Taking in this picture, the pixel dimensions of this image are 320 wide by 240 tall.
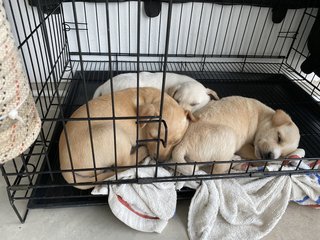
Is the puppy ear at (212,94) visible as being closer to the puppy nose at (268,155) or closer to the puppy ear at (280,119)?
the puppy ear at (280,119)

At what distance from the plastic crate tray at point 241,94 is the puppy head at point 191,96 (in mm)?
410

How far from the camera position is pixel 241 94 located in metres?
2.08

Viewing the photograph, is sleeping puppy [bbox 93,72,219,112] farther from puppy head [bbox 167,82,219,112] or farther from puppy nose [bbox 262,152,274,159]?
puppy nose [bbox 262,152,274,159]

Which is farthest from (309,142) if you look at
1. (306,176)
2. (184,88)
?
(184,88)

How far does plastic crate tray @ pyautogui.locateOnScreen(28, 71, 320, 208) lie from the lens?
1.26 meters

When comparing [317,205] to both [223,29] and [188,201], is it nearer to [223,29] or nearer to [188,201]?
[188,201]

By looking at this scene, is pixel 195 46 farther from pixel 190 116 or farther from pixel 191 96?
pixel 190 116

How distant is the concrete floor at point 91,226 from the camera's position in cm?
115

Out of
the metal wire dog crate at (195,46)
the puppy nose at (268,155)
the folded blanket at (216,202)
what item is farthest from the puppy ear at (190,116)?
the metal wire dog crate at (195,46)

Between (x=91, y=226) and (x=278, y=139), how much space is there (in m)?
1.02

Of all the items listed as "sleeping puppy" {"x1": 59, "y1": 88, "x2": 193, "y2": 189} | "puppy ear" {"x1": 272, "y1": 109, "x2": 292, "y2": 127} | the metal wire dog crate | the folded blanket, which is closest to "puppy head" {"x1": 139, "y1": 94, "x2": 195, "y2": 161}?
"sleeping puppy" {"x1": 59, "y1": 88, "x2": 193, "y2": 189}

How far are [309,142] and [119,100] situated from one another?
48.5 inches

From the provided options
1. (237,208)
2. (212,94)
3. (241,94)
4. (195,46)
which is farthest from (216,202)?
(195,46)

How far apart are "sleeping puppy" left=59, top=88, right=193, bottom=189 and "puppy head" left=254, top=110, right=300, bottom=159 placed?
17.0 inches
